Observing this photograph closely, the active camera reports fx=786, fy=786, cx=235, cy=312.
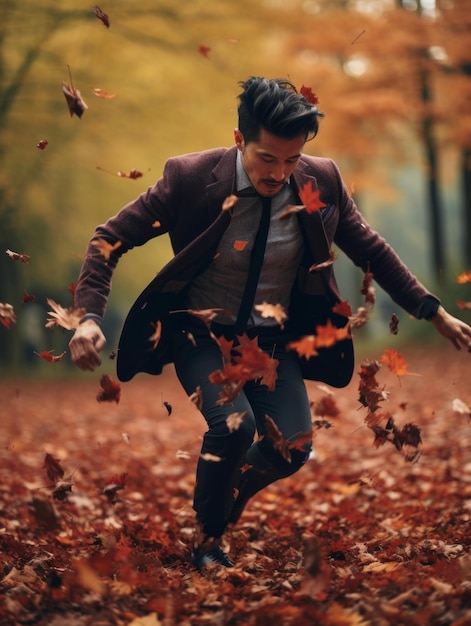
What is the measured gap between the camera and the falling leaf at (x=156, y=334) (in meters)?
3.21

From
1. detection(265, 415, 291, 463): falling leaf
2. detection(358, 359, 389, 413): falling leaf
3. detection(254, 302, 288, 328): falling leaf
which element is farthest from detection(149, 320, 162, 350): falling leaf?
detection(358, 359, 389, 413): falling leaf

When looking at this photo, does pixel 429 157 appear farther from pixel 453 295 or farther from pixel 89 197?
pixel 89 197

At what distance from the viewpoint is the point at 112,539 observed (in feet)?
11.4

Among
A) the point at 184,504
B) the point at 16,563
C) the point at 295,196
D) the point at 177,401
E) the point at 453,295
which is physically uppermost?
the point at 295,196

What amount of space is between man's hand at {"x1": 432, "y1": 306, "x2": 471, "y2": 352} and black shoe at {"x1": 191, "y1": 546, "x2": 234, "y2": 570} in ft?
4.38

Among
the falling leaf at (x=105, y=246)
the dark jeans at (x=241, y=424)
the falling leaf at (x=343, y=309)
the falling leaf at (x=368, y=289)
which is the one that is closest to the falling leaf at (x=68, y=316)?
the falling leaf at (x=105, y=246)

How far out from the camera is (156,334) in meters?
3.22

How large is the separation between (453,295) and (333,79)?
4185mm

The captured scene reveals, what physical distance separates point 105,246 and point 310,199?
84 centimetres

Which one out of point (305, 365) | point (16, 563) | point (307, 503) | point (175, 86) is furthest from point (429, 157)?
point (16, 563)

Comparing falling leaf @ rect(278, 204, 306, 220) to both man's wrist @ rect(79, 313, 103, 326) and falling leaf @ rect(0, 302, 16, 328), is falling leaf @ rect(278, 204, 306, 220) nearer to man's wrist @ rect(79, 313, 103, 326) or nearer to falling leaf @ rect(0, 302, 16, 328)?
man's wrist @ rect(79, 313, 103, 326)

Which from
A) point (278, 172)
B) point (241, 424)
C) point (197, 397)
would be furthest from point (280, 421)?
point (278, 172)

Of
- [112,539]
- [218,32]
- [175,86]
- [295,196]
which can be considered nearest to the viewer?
[295,196]

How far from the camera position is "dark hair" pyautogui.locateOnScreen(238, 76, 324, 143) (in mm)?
2914
